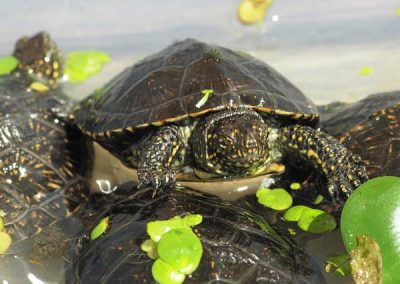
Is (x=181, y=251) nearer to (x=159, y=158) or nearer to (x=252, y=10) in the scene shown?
(x=159, y=158)

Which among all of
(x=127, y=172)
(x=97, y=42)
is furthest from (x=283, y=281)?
(x=97, y=42)

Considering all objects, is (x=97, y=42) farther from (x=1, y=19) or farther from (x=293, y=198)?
(x=293, y=198)

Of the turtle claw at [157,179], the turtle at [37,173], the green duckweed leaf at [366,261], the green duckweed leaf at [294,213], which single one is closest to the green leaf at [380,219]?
the green duckweed leaf at [366,261]

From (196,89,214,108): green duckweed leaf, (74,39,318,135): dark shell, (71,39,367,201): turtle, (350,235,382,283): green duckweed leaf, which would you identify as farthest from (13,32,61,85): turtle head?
(350,235,382,283): green duckweed leaf

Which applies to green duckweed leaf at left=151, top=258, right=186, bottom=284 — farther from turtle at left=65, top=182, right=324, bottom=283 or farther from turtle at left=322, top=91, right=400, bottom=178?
turtle at left=322, top=91, right=400, bottom=178

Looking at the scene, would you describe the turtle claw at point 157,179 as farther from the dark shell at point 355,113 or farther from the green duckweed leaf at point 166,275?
the dark shell at point 355,113

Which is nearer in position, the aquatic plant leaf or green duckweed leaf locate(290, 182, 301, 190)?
green duckweed leaf locate(290, 182, 301, 190)
